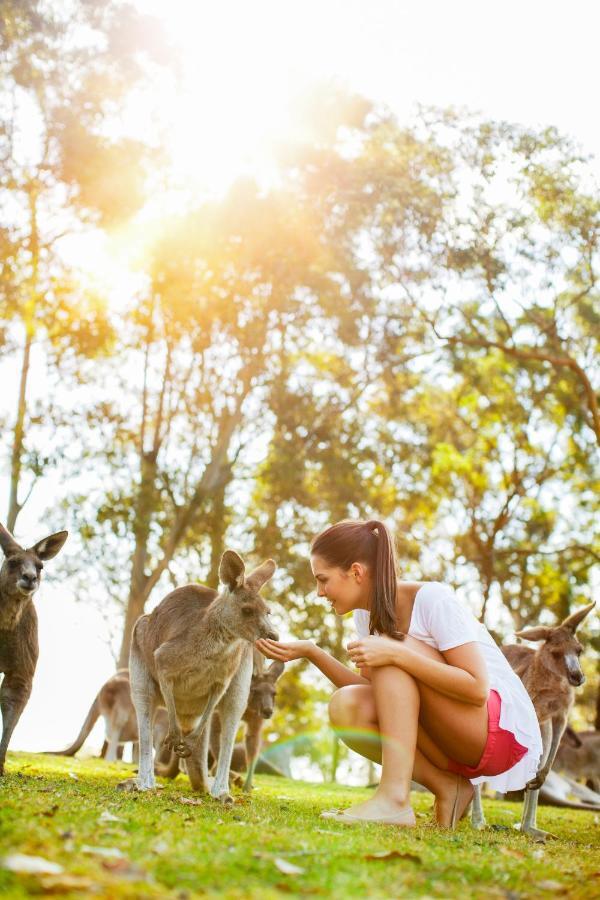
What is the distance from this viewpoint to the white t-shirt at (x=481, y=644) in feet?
15.1

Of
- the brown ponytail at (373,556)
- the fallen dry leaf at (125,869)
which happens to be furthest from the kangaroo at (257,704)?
the fallen dry leaf at (125,869)

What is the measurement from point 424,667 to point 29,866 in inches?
92.7

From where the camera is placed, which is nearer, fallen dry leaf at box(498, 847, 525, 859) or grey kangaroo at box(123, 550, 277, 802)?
fallen dry leaf at box(498, 847, 525, 859)

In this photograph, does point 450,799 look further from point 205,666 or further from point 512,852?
point 205,666

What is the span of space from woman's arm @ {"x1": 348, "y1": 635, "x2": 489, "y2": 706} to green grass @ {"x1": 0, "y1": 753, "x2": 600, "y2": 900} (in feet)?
2.03

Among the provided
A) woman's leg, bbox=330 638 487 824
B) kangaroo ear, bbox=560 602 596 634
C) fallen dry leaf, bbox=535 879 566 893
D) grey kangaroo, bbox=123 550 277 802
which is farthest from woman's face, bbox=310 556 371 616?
kangaroo ear, bbox=560 602 596 634

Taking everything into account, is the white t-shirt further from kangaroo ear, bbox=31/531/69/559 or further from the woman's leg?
kangaroo ear, bbox=31/531/69/559

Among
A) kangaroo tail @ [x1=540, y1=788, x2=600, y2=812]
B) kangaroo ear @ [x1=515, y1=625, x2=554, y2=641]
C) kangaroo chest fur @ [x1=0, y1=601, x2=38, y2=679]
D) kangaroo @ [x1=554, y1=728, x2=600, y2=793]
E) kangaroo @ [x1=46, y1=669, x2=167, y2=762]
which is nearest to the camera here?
kangaroo chest fur @ [x1=0, y1=601, x2=38, y2=679]

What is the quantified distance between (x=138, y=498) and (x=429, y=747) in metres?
13.2

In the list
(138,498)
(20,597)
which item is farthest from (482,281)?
(20,597)

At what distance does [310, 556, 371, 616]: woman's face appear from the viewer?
184 inches

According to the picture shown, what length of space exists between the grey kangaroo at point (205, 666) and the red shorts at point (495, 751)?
4.81 feet

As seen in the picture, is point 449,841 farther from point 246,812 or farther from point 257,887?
point 257,887

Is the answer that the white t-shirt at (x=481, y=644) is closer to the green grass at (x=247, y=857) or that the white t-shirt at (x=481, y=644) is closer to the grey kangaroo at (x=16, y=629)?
the green grass at (x=247, y=857)
